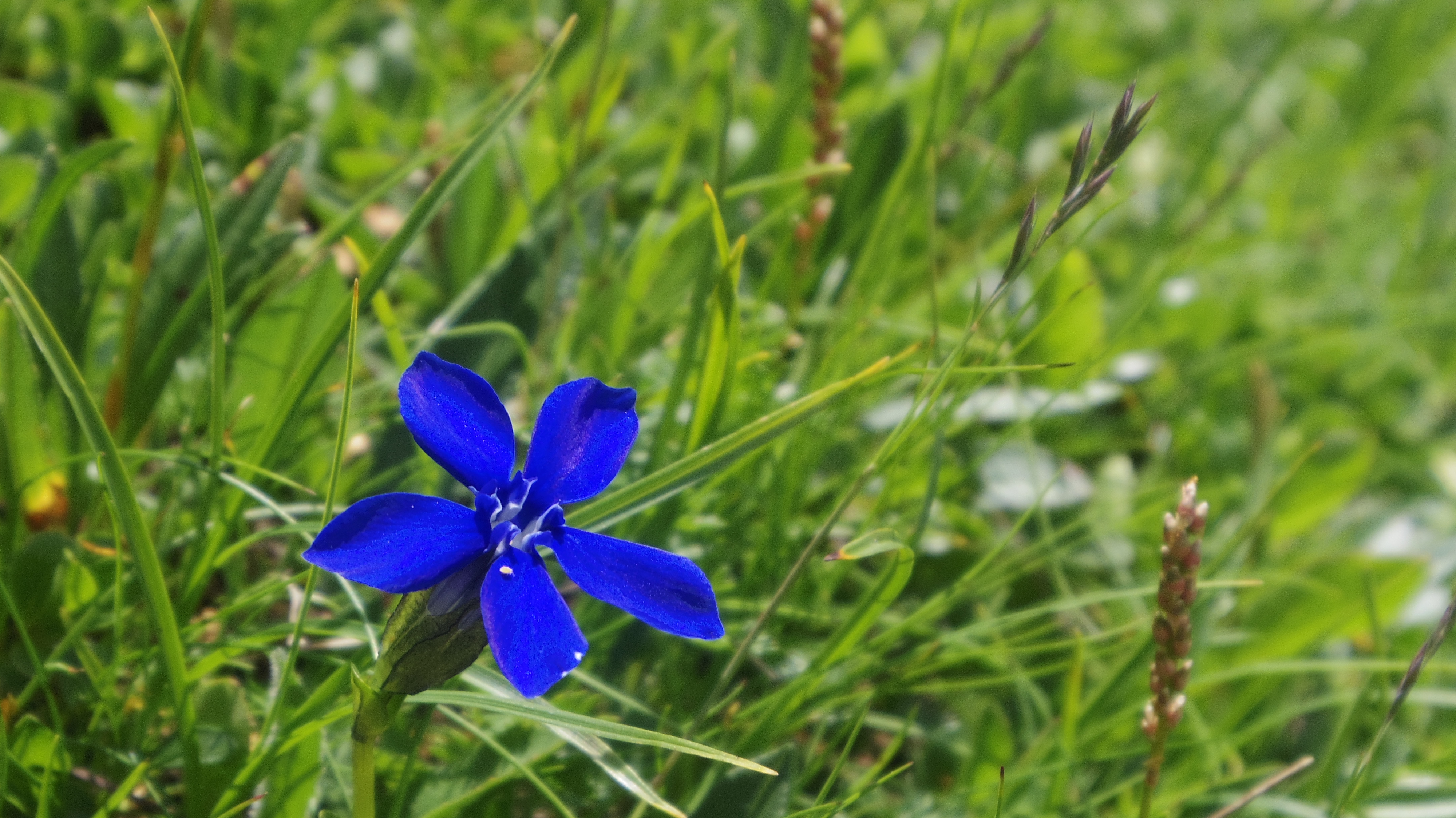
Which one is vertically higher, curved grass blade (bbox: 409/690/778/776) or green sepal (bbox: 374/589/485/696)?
green sepal (bbox: 374/589/485/696)

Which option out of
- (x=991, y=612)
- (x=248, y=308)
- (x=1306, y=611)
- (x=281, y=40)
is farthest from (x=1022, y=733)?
(x=281, y=40)

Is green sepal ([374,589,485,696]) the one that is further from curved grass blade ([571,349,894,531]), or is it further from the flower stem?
curved grass blade ([571,349,894,531])

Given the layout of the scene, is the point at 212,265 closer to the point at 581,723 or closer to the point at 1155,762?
the point at 581,723

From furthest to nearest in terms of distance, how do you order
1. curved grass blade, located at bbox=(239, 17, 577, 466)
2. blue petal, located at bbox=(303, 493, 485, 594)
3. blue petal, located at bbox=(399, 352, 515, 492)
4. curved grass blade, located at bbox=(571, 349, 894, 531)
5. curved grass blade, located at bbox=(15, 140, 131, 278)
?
curved grass blade, located at bbox=(15, 140, 131, 278) < curved grass blade, located at bbox=(239, 17, 577, 466) < curved grass blade, located at bbox=(571, 349, 894, 531) < blue petal, located at bbox=(399, 352, 515, 492) < blue petal, located at bbox=(303, 493, 485, 594)

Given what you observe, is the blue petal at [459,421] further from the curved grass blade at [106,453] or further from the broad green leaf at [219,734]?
the broad green leaf at [219,734]

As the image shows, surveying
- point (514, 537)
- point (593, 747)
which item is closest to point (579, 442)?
point (514, 537)

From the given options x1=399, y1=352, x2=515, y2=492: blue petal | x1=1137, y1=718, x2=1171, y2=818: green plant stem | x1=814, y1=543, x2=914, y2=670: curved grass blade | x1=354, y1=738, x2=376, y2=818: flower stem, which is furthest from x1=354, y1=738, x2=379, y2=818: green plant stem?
x1=1137, y1=718, x2=1171, y2=818: green plant stem

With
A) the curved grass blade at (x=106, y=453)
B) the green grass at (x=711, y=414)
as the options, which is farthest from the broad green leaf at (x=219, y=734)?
the curved grass blade at (x=106, y=453)
